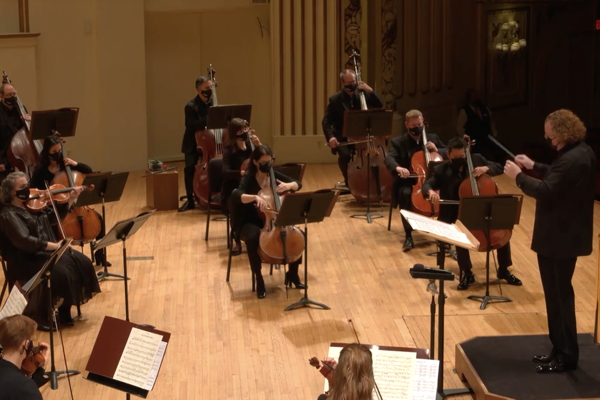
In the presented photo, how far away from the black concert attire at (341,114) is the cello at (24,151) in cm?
319

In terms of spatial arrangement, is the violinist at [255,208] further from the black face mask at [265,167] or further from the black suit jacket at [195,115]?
the black suit jacket at [195,115]

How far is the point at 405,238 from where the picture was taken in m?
9.05

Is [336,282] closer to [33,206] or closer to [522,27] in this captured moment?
[33,206]

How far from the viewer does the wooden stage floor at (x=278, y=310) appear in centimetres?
599

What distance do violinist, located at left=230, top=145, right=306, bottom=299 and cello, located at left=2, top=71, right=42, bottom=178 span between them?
2494 mm

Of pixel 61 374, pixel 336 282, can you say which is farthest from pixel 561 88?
pixel 61 374

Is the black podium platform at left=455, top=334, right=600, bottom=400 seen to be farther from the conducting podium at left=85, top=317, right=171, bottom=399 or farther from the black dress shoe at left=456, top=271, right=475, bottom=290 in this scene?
the conducting podium at left=85, top=317, right=171, bottom=399

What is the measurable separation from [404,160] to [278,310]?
2.51 m

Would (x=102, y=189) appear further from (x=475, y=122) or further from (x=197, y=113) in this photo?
(x=475, y=122)

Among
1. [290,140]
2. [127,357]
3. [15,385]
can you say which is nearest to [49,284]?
[127,357]

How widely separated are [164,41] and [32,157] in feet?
15.8

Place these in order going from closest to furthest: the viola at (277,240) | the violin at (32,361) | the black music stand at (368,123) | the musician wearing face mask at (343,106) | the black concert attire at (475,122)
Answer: the violin at (32,361) → the viola at (277,240) → the black music stand at (368,123) → the musician wearing face mask at (343,106) → the black concert attire at (475,122)

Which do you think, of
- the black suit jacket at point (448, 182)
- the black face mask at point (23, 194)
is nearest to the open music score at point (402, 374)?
the black face mask at point (23, 194)

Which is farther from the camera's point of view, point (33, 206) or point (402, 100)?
point (402, 100)
